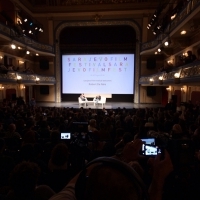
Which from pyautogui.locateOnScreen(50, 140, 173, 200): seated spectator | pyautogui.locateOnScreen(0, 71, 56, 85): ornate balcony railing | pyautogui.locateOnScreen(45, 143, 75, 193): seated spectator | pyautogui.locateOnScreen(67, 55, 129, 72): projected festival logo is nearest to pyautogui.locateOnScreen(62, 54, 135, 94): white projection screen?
pyautogui.locateOnScreen(67, 55, 129, 72): projected festival logo

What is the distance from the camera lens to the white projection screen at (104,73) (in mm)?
22141

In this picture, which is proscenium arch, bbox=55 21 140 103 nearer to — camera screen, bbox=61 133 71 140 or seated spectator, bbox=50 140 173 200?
camera screen, bbox=61 133 71 140

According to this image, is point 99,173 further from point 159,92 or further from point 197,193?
point 159,92

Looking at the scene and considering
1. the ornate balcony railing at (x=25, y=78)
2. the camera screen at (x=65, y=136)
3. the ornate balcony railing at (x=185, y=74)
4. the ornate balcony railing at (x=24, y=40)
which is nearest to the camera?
the camera screen at (x=65, y=136)

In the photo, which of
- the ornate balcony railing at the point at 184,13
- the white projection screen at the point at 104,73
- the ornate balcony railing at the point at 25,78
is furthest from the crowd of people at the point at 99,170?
the white projection screen at the point at 104,73

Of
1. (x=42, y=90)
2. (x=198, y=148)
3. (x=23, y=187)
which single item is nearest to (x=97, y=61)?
(x=42, y=90)

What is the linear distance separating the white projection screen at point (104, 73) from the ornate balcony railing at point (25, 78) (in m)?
2.51

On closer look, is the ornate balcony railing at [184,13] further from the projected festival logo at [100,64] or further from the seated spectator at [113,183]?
the seated spectator at [113,183]

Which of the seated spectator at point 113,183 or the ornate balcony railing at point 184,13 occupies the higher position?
the ornate balcony railing at point 184,13

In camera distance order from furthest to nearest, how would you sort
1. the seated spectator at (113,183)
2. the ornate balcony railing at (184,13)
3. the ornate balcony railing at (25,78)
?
1. the ornate balcony railing at (25,78)
2. the ornate balcony railing at (184,13)
3. the seated spectator at (113,183)

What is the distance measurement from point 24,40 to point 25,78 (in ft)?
11.0

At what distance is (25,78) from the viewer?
58.5 feet

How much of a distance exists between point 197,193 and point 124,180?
2255mm

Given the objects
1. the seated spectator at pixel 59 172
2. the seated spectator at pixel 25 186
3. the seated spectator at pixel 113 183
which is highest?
the seated spectator at pixel 113 183
